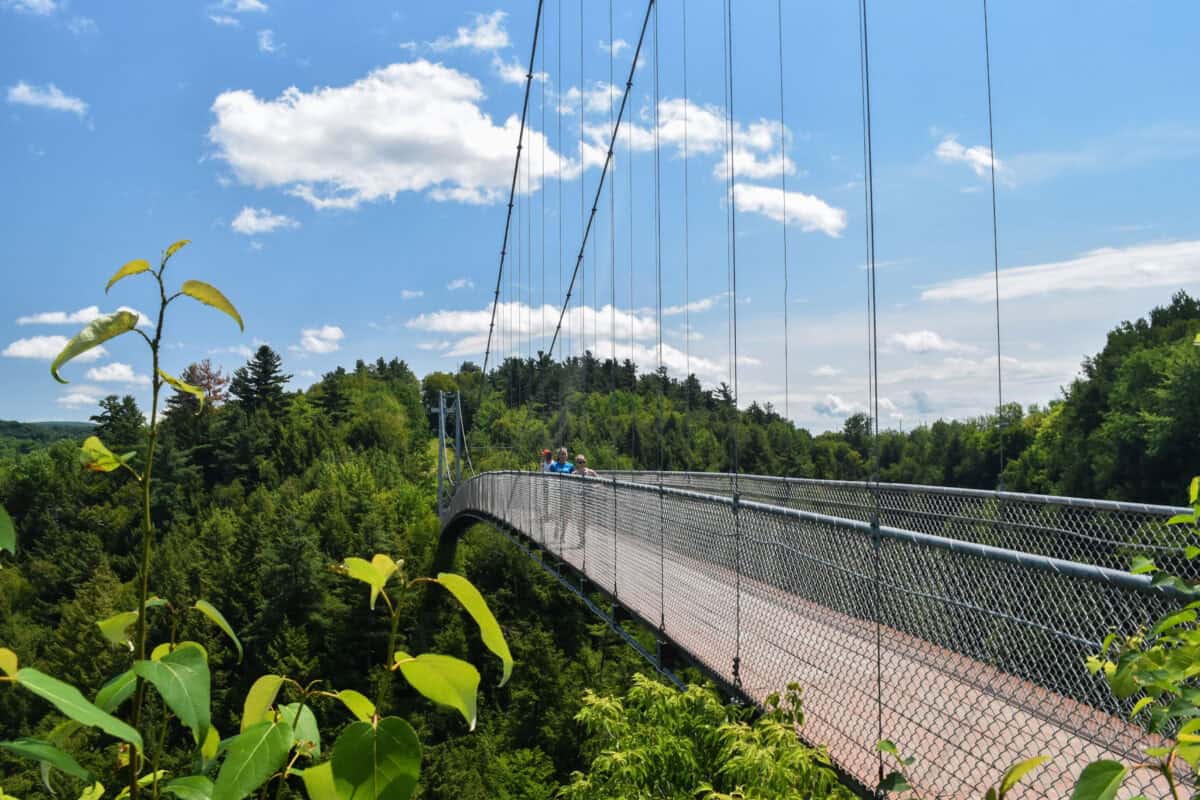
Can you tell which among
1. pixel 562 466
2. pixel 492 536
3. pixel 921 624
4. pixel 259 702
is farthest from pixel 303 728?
pixel 492 536

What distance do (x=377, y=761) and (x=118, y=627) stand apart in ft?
0.89

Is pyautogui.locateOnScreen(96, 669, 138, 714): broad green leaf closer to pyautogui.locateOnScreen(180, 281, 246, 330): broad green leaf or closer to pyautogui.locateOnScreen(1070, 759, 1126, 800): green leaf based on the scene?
pyautogui.locateOnScreen(180, 281, 246, 330): broad green leaf

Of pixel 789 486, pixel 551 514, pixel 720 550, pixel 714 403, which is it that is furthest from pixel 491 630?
pixel 714 403

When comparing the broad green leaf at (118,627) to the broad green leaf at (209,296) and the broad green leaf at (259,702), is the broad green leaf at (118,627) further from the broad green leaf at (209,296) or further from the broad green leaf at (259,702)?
the broad green leaf at (209,296)

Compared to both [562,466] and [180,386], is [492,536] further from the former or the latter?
[180,386]

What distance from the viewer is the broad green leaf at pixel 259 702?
569 mm

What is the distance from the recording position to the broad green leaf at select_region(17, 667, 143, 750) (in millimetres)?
448

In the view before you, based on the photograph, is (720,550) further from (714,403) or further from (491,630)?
(714,403)

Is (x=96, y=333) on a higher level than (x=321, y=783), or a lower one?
higher

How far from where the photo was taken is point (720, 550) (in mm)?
5375

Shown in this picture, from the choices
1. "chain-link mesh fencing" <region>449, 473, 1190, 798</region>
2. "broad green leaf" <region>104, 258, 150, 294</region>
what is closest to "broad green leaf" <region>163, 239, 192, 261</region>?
"broad green leaf" <region>104, 258, 150, 294</region>

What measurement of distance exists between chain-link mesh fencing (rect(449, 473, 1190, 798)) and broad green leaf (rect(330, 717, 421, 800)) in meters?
0.75

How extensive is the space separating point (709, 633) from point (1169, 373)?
894 inches

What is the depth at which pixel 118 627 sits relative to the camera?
2.10 feet
